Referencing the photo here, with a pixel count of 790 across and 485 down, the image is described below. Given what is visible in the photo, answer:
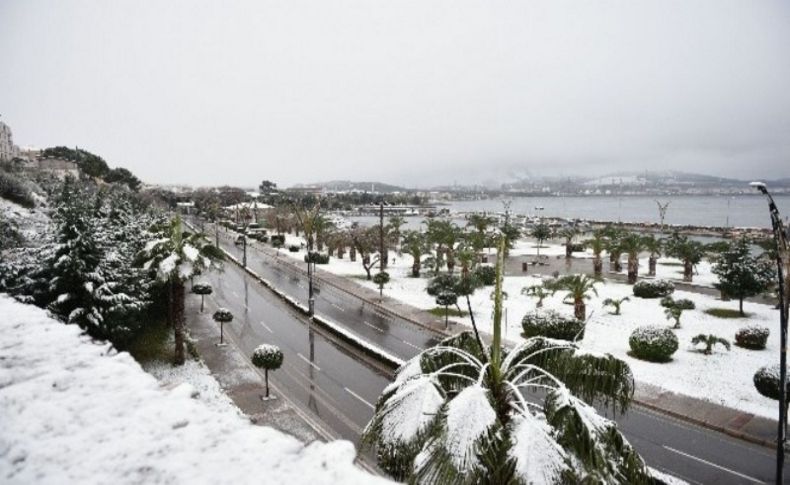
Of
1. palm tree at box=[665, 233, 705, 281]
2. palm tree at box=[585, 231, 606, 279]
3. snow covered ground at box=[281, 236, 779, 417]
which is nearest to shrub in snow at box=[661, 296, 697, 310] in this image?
snow covered ground at box=[281, 236, 779, 417]

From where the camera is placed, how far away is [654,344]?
2452 cm

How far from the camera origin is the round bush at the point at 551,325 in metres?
25.4

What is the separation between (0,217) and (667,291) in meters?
47.9

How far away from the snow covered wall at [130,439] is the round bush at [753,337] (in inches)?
1221

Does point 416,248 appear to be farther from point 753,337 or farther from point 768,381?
point 768,381

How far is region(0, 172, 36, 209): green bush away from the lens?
45791mm

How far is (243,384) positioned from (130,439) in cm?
1985

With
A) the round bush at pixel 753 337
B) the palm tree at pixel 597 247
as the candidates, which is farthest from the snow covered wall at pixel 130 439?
the palm tree at pixel 597 247

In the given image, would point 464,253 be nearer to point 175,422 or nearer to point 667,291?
point 667,291

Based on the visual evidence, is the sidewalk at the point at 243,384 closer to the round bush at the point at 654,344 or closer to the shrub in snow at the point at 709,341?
the round bush at the point at 654,344

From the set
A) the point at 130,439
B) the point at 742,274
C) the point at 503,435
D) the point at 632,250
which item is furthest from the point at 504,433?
the point at 632,250

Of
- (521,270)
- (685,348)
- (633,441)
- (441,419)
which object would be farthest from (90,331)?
(521,270)

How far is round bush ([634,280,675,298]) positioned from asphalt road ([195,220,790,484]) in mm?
20001

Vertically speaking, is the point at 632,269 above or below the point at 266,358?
above
